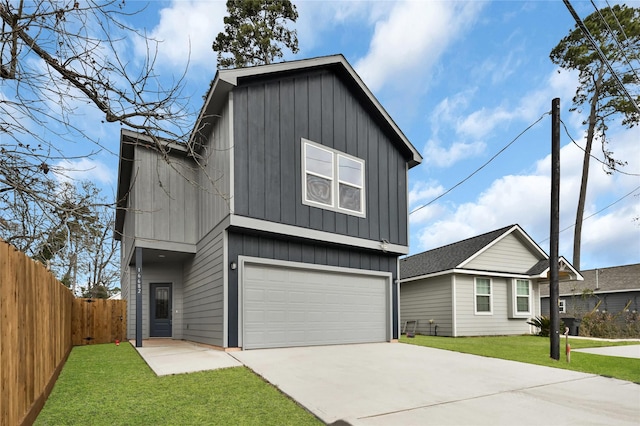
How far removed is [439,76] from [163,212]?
38.0ft

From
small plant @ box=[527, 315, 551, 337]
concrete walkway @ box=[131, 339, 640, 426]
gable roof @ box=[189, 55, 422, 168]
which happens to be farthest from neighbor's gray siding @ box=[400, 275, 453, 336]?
concrete walkway @ box=[131, 339, 640, 426]

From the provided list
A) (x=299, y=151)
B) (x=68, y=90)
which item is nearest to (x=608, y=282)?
(x=299, y=151)

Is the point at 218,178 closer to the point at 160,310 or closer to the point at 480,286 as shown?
the point at 160,310

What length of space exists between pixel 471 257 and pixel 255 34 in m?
16.0

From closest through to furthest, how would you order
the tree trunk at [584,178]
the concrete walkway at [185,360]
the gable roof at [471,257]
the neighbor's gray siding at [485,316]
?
1. the concrete walkway at [185,360]
2. the neighbor's gray siding at [485,316]
3. the gable roof at [471,257]
4. the tree trunk at [584,178]

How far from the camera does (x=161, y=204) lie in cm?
1241

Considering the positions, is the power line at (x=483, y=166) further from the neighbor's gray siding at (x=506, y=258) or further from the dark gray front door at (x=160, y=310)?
the dark gray front door at (x=160, y=310)

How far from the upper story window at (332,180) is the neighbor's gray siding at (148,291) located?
20.9 ft

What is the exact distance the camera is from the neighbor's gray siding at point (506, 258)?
17469 mm

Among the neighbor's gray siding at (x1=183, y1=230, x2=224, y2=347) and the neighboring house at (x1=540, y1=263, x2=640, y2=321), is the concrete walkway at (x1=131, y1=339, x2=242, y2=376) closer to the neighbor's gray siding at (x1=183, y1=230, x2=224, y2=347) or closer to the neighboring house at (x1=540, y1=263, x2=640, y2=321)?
the neighbor's gray siding at (x1=183, y1=230, x2=224, y2=347)

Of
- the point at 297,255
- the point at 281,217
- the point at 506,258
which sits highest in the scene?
the point at 281,217

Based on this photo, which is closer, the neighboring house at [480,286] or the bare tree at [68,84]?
the bare tree at [68,84]

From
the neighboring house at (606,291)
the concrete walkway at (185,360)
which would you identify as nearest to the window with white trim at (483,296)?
the neighboring house at (606,291)

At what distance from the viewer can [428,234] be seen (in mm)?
23062
